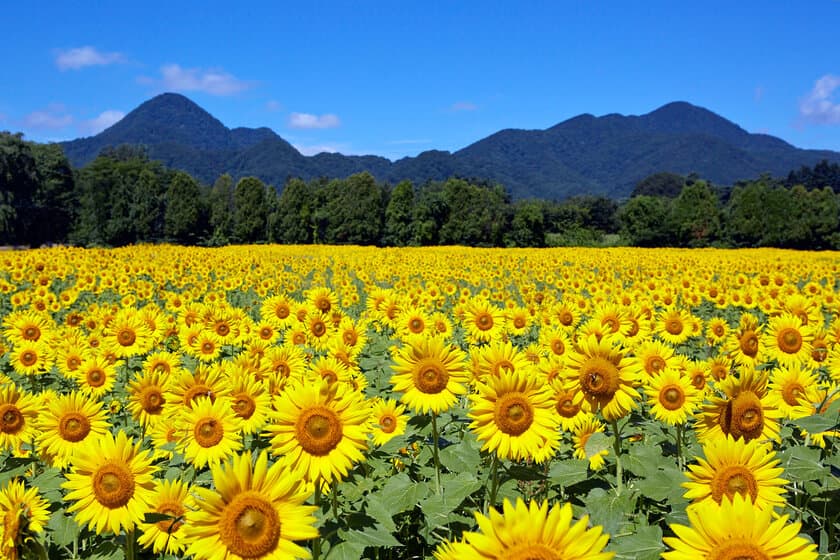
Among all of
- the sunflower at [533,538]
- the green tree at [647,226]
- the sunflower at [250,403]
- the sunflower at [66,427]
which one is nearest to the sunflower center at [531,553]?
the sunflower at [533,538]

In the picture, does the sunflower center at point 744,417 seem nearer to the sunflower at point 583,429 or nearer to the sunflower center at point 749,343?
the sunflower at point 583,429

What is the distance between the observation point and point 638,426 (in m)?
4.07

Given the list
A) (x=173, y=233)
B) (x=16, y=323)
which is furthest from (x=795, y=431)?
(x=173, y=233)

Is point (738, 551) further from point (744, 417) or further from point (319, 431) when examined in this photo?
point (319, 431)

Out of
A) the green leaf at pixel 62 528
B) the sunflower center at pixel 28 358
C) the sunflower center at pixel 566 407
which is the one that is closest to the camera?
the green leaf at pixel 62 528

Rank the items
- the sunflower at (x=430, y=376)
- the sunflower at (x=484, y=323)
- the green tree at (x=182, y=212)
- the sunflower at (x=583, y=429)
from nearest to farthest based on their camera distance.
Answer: the sunflower at (x=430, y=376)
the sunflower at (x=583, y=429)
the sunflower at (x=484, y=323)
the green tree at (x=182, y=212)

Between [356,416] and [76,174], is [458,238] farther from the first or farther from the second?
[356,416]

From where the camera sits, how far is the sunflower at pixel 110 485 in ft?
7.84

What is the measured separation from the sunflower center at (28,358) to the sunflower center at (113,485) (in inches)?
153

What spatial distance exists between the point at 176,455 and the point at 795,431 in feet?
13.2

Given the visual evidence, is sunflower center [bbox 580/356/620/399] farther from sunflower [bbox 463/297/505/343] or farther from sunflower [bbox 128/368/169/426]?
sunflower [bbox 463/297/505/343]

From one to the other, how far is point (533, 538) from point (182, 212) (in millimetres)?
70849

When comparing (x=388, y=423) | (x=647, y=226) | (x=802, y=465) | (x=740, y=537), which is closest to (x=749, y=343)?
(x=802, y=465)

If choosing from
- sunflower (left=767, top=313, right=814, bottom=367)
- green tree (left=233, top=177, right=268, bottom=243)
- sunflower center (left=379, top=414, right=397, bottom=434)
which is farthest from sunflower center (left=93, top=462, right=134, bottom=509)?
green tree (left=233, top=177, right=268, bottom=243)
